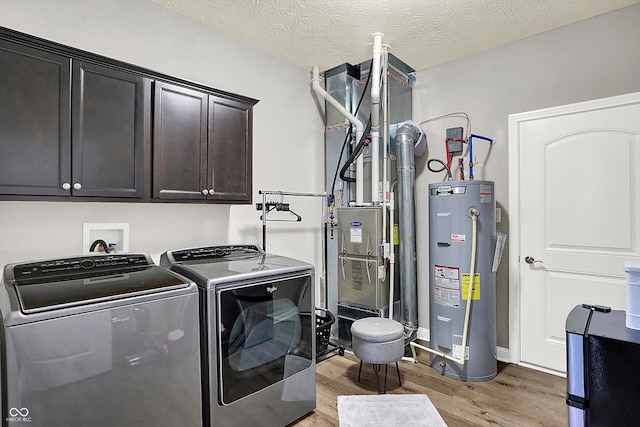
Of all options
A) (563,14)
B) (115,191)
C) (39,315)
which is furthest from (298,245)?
(563,14)

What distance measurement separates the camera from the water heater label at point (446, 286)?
2684mm

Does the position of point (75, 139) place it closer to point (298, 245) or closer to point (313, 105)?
point (298, 245)

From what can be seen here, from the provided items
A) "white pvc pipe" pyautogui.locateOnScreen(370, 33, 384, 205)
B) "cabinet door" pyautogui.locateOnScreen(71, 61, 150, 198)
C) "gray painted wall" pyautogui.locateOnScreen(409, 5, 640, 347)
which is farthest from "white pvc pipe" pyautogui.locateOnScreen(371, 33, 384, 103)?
"cabinet door" pyautogui.locateOnScreen(71, 61, 150, 198)

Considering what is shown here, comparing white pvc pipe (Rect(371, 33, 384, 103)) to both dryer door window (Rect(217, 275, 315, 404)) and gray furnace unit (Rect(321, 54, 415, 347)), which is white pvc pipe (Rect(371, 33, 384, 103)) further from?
dryer door window (Rect(217, 275, 315, 404))

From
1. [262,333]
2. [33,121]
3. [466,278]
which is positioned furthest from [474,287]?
[33,121]

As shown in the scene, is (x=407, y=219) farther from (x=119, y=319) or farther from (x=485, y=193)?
(x=119, y=319)

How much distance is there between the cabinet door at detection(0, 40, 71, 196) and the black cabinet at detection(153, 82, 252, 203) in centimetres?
45

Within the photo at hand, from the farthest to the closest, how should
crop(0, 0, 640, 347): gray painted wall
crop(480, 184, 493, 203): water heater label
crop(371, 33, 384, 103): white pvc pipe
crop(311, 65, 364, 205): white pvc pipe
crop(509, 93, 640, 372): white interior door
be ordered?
crop(311, 65, 364, 205): white pvc pipe
crop(371, 33, 384, 103): white pvc pipe
crop(480, 184, 493, 203): water heater label
crop(509, 93, 640, 372): white interior door
crop(0, 0, 640, 347): gray painted wall

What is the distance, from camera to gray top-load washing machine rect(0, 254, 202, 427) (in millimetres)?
1258

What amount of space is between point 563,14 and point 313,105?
2.13 meters

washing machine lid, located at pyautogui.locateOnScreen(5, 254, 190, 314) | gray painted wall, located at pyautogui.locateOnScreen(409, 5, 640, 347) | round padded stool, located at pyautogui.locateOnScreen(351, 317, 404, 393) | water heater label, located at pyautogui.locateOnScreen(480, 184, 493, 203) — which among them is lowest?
round padded stool, located at pyautogui.locateOnScreen(351, 317, 404, 393)

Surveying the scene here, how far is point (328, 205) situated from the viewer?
3516mm

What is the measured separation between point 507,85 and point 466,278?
1.70 metres

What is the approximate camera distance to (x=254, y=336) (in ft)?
6.48
